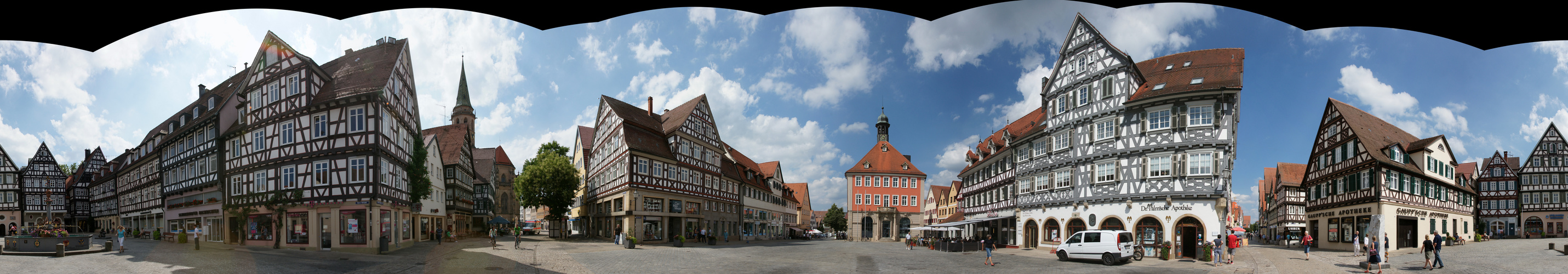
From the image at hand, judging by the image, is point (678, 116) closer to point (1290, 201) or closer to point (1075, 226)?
point (1075, 226)

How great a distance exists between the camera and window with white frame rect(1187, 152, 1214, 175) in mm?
23750

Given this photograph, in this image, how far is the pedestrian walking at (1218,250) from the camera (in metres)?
21.3

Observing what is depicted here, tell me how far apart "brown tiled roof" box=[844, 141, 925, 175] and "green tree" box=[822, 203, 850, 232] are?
1540cm

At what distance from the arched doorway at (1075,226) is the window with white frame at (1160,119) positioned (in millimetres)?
4906

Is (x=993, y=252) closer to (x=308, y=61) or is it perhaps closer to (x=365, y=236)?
(x=365, y=236)

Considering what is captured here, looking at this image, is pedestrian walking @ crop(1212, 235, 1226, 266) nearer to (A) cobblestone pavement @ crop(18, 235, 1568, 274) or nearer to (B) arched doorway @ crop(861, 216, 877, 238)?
(A) cobblestone pavement @ crop(18, 235, 1568, 274)

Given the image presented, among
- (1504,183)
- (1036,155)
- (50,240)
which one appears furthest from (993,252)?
(1504,183)

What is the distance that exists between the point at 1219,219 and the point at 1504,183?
34.1 meters

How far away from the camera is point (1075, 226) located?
28.6m

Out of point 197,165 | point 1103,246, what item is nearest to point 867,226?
point 1103,246

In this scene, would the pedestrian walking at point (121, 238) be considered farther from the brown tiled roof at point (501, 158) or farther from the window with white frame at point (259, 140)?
the brown tiled roof at point (501, 158)

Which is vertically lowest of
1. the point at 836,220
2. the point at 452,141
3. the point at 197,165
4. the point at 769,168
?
the point at 836,220

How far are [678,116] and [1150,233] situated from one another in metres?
25.9

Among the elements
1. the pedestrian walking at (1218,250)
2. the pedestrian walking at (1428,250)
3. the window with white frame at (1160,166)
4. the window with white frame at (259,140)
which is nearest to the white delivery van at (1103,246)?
the pedestrian walking at (1218,250)
